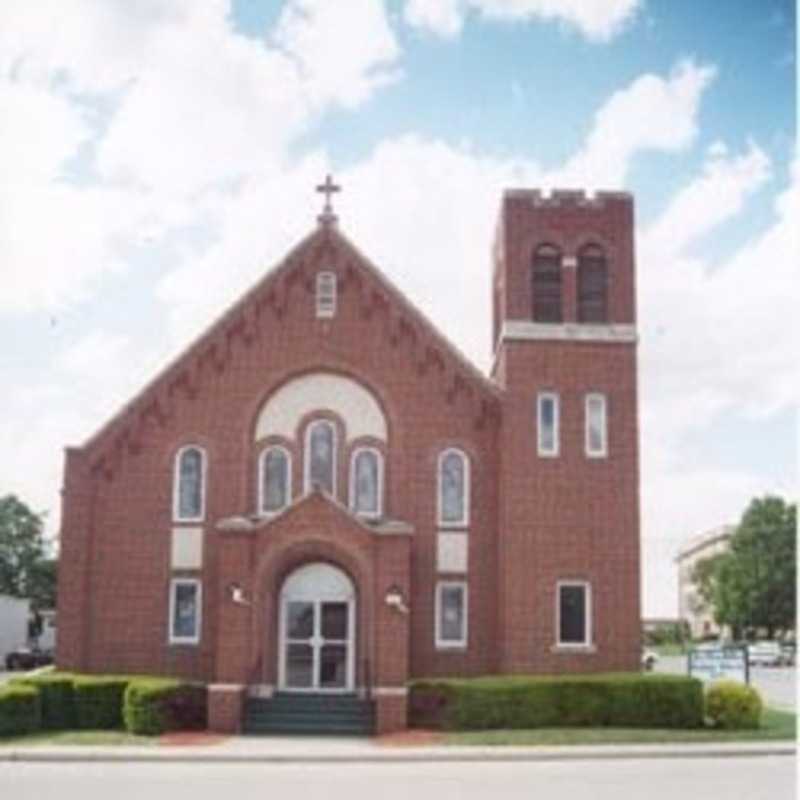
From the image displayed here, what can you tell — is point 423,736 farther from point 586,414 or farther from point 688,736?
point 586,414

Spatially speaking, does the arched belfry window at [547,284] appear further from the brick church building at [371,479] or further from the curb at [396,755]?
the curb at [396,755]

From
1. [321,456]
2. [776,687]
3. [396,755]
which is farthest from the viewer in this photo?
[776,687]

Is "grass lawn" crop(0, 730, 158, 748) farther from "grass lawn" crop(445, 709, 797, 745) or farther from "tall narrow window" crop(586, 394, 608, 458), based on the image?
"tall narrow window" crop(586, 394, 608, 458)

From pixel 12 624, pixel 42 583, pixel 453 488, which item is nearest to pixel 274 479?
pixel 453 488

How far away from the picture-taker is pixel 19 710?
24062 millimetres

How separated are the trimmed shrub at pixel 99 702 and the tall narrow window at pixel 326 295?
8.12 meters

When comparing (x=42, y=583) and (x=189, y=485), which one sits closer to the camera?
(x=189, y=485)

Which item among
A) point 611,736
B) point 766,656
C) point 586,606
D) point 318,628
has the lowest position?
point 611,736

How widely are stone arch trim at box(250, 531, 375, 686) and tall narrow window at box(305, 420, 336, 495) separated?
1.80 meters

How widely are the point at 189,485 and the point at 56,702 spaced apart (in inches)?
200

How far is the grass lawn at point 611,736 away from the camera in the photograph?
2267 cm

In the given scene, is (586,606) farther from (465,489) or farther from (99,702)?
(99,702)

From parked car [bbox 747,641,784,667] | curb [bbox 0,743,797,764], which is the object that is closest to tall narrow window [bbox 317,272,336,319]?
curb [bbox 0,743,797,764]

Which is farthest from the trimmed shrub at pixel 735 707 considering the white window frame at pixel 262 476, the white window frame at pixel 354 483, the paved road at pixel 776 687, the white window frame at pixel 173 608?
the white window frame at pixel 173 608
